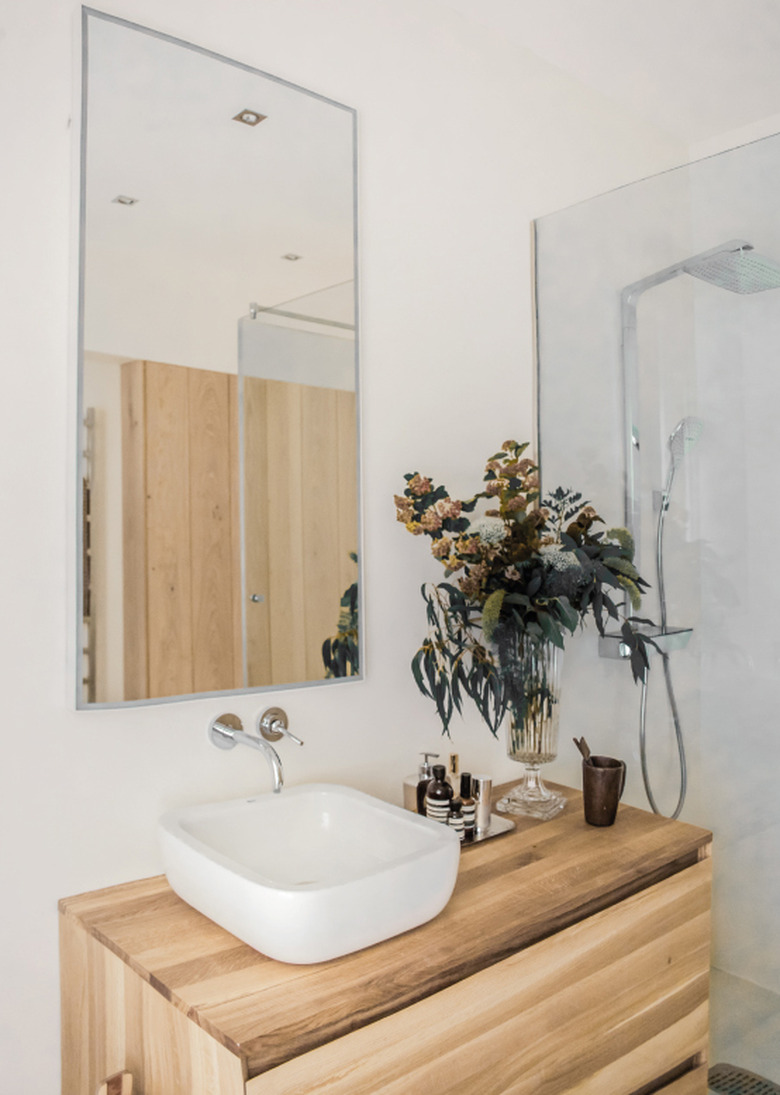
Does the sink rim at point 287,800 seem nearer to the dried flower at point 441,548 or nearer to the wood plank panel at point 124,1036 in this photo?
the wood plank panel at point 124,1036

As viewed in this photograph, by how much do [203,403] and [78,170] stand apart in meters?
0.41

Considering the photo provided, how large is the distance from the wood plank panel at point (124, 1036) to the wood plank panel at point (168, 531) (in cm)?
42

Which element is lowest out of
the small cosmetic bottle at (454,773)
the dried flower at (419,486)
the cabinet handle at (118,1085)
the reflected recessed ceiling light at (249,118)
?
the cabinet handle at (118,1085)

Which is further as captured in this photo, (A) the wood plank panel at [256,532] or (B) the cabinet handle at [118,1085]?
(A) the wood plank panel at [256,532]

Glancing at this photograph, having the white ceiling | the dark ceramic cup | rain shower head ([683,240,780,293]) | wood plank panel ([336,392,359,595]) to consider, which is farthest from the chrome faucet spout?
the white ceiling

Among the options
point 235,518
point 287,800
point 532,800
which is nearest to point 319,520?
point 235,518

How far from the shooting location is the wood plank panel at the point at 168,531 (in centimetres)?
140

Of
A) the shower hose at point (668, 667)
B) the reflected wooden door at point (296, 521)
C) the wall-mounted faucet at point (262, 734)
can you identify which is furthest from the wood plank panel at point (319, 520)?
the shower hose at point (668, 667)

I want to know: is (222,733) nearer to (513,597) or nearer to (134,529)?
(134,529)

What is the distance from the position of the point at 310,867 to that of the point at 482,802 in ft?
1.19

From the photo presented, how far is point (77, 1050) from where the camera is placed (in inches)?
49.9

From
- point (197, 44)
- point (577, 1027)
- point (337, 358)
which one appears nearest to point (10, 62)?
point (197, 44)

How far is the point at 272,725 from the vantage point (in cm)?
155

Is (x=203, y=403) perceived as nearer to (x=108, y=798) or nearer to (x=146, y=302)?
(x=146, y=302)
